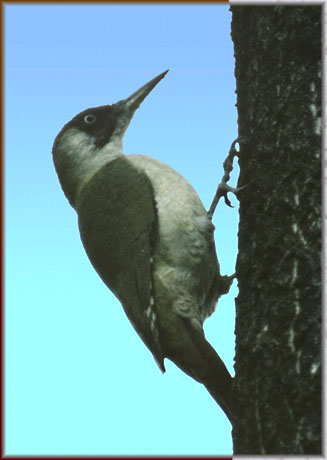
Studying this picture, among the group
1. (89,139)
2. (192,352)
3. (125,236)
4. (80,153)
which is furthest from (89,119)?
(192,352)

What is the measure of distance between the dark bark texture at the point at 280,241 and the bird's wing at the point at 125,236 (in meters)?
0.97

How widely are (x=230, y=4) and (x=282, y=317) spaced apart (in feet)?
5.26

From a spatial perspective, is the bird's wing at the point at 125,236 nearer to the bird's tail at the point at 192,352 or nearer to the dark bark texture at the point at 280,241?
the bird's tail at the point at 192,352

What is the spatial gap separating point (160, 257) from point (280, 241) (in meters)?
1.32

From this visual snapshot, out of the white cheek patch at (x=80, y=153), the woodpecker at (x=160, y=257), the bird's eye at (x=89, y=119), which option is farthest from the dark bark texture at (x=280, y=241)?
the bird's eye at (x=89, y=119)

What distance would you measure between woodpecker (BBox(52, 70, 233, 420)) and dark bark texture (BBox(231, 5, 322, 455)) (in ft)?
2.58

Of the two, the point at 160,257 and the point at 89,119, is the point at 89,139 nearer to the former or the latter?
the point at 89,119

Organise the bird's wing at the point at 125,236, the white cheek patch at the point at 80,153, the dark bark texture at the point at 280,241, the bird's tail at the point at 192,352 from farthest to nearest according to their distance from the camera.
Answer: the white cheek patch at the point at 80,153 < the bird's wing at the point at 125,236 < the bird's tail at the point at 192,352 < the dark bark texture at the point at 280,241

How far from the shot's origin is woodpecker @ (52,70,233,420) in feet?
11.8

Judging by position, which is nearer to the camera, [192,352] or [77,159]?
[192,352]

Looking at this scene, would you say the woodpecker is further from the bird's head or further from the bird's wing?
the bird's head

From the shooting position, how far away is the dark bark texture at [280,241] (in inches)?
92.7

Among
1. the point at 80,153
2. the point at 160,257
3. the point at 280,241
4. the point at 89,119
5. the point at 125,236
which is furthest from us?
the point at 89,119

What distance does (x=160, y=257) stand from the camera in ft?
12.4
